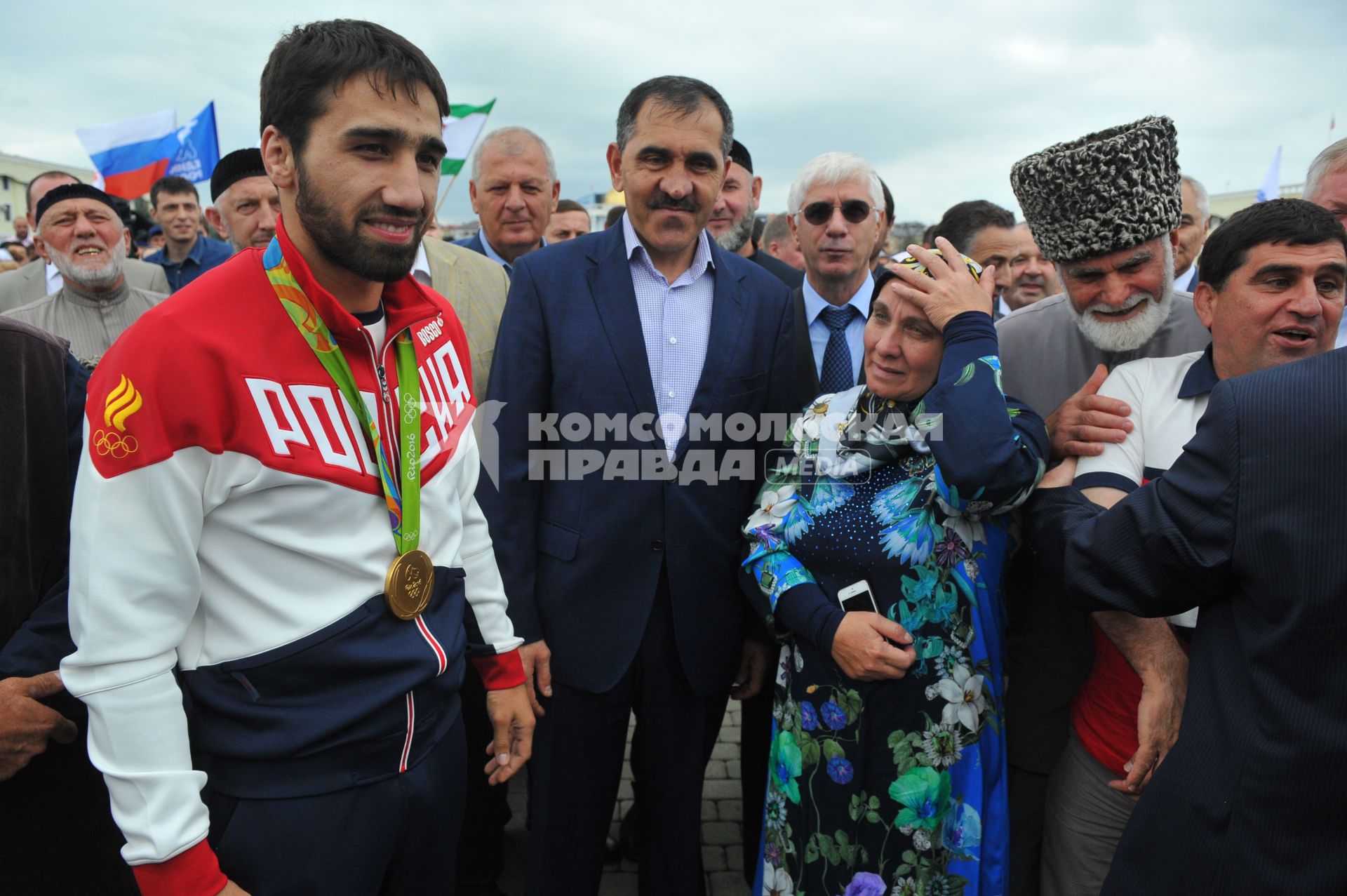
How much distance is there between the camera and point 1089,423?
2.08 metres

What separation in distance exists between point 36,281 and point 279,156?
5474mm

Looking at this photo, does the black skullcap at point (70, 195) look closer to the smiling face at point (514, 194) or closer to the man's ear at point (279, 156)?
the smiling face at point (514, 194)

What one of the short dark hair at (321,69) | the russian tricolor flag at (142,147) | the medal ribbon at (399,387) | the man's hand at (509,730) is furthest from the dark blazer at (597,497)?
the russian tricolor flag at (142,147)

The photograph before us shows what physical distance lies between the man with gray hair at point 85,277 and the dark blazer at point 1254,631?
488 centimetres

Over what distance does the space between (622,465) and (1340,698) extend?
172 cm

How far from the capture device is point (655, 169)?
254 centimetres

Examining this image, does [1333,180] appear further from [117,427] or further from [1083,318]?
[117,427]

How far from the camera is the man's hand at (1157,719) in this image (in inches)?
72.9

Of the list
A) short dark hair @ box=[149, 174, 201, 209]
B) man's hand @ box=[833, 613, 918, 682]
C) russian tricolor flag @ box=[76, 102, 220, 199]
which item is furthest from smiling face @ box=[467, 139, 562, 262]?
russian tricolor flag @ box=[76, 102, 220, 199]

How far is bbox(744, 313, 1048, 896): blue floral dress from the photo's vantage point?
82.5 inches

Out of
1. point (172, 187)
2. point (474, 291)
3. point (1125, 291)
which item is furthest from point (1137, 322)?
point (172, 187)

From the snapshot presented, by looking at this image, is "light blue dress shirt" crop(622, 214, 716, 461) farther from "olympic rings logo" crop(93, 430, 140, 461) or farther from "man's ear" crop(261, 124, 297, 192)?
"olympic rings logo" crop(93, 430, 140, 461)

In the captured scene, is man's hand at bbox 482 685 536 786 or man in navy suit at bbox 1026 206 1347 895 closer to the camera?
man in navy suit at bbox 1026 206 1347 895

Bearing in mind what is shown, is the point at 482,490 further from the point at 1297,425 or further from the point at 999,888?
the point at 1297,425
